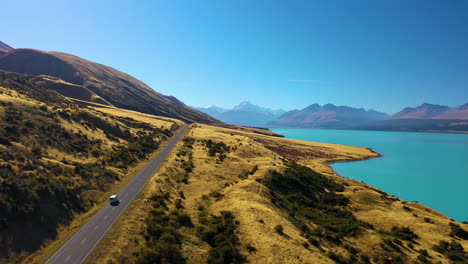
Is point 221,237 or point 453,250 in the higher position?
point 221,237

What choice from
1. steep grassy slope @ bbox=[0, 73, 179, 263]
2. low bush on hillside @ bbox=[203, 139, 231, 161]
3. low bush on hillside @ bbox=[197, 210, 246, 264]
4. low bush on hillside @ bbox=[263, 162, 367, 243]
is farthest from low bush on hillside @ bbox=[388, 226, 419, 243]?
steep grassy slope @ bbox=[0, 73, 179, 263]

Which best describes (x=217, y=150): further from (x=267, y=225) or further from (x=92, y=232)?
(x=92, y=232)

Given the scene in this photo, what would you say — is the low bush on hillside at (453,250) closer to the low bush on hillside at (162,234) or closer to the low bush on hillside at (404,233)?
the low bush on hillside at (404,233)

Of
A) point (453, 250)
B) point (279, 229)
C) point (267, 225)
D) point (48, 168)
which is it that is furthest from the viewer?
point (48, 168)

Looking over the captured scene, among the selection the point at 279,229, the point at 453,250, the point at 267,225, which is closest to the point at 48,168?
the point at 267,225

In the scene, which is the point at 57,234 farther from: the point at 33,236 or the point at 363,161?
the point at 363,161

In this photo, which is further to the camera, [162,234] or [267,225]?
[267,225]

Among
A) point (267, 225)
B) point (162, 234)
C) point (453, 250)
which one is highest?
point (162, 234)
